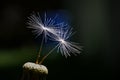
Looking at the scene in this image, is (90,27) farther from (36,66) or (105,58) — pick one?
(36,66)

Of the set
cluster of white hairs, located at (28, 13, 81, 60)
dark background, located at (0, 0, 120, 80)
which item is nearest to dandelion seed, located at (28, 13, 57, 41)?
cluster of white hairs, located at (28, 13, 81, 60)

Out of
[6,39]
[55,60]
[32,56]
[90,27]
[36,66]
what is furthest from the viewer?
[90,27]

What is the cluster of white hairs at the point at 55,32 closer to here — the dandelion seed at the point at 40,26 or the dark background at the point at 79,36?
the dandelion seed at the point at 40,26

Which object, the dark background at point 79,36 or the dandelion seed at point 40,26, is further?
the dark background at point 79,36

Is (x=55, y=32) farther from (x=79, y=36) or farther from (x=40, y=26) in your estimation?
(x=79, y=36)

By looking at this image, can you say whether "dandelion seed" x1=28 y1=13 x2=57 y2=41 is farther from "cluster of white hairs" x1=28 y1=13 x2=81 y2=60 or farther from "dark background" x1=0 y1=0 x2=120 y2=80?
"dark background" x1=0 y1=0 x2=120 y2=80

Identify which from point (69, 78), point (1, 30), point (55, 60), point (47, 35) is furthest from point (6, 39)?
point (47, 35)

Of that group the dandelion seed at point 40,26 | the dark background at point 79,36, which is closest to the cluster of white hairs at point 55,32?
the dandelion seed at point 40,26

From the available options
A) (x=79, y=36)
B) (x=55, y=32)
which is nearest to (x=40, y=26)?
(x=55, y=32)
